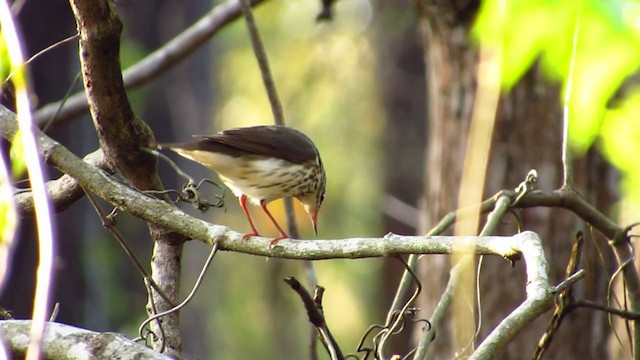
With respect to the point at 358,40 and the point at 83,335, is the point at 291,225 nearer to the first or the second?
the point at 83,335

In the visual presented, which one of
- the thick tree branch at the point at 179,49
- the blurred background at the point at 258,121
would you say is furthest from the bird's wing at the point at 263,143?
the thick tree branch at the point at 179,49

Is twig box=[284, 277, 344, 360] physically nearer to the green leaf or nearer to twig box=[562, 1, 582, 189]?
twig box=[562, 1, 582, 189]

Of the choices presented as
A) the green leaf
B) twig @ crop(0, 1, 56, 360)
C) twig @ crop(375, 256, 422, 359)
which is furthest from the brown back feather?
twig @ crop(0, 1, 56, 360)

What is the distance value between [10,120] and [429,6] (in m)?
3.29

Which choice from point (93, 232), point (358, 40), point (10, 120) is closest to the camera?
point (10, 120)

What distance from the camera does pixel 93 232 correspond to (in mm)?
8328

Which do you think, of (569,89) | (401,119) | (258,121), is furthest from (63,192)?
(258,121)

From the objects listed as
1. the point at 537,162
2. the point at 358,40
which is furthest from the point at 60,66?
the point at 358,40

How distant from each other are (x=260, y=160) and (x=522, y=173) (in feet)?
6.22

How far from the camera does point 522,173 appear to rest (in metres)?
5.92

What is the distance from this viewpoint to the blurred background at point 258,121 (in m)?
7.09

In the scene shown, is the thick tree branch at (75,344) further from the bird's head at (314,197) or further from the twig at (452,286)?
the bird's head at (314,197)

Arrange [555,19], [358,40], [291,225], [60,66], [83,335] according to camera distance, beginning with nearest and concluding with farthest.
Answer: [555,19] < [83,335] < [291,225] < [60,66] < [358,40]

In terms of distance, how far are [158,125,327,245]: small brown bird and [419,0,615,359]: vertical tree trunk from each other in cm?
128
